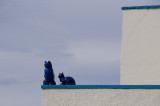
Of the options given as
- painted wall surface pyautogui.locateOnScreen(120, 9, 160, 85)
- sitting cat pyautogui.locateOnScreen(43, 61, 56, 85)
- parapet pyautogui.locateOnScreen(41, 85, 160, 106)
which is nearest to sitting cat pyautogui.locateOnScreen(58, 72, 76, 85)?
sitting cat pyautogui.locateOnScreen(43, 61, 56, 85)

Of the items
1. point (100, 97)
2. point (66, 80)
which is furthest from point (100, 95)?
point (66, 80)

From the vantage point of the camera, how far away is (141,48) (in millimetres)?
15609

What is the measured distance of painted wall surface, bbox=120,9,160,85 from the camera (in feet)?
50.7

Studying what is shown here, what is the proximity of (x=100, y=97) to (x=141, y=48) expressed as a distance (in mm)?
2717

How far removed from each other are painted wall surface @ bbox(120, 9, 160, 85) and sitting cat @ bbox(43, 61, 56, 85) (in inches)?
86.2

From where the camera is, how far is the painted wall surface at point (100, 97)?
13188mm

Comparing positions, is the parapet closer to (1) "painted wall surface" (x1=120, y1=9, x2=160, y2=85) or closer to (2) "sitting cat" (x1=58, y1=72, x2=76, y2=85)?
(2) "sitting cat" (x1=58, y1=72, x2=76, y2=85)

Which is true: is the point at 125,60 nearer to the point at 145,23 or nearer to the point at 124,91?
the point at 145,23

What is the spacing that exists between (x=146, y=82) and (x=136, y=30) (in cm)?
150

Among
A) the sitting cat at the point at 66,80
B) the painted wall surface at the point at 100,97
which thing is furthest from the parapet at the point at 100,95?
the sitting cat at the point at 66,80

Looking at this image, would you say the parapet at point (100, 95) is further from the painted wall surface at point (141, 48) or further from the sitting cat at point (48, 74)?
the painted wall surface at point (141, 48)

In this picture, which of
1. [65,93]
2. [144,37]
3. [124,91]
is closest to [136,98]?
[124,91]

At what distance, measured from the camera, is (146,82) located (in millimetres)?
15453

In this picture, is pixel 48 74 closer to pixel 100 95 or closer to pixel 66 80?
pixel 66 80
